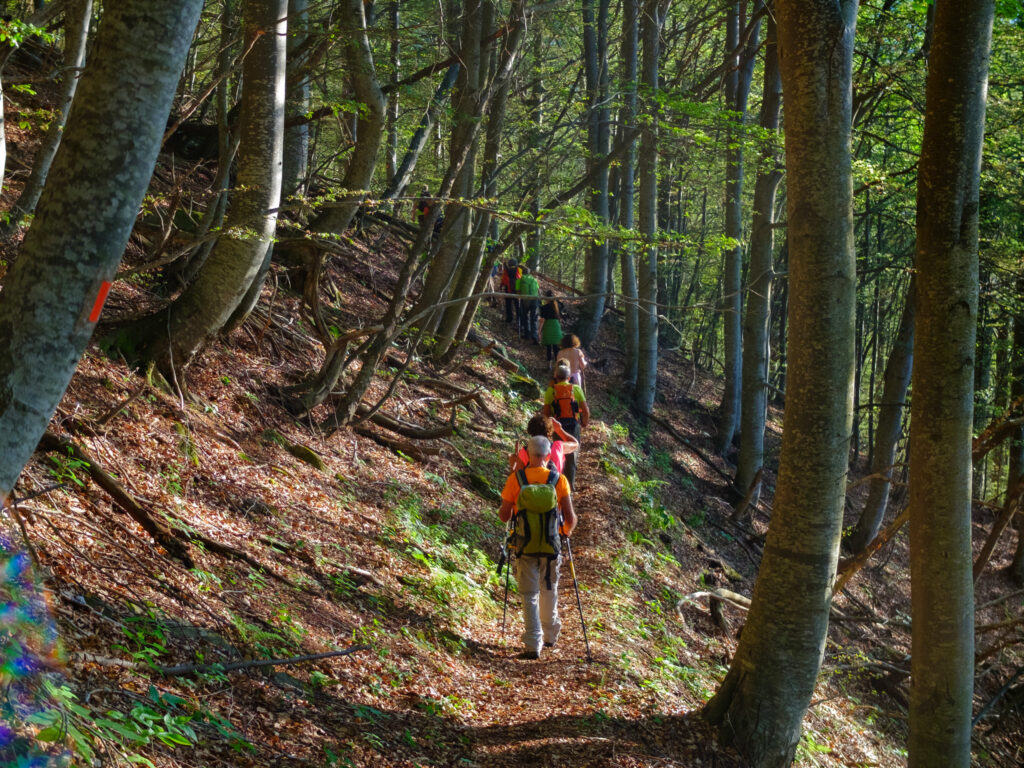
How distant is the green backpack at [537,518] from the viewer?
7493 millimetres

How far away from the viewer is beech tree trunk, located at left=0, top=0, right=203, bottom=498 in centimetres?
291

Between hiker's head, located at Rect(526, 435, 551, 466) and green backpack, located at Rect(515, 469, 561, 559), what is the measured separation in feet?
0.47

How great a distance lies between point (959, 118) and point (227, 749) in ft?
20.5

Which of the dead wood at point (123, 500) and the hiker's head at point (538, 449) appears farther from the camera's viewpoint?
the hiker's head at point (538, 449)

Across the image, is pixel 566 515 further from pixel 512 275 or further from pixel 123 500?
pixel 512 275

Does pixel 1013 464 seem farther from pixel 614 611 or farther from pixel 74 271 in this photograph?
pixel 74 271

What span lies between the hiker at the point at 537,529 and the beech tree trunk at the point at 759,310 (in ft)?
29.2

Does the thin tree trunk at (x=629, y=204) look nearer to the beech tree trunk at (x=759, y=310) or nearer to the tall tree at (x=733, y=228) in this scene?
the tall tree at (x=733, y=228)

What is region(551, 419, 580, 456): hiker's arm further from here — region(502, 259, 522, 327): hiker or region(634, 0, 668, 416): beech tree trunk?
region(502, 259, 522, 327): hiker

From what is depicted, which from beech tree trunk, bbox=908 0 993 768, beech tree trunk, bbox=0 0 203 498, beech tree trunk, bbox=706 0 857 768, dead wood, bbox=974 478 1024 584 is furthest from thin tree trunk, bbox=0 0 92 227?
dead wood, bbox=974 478 1024 584

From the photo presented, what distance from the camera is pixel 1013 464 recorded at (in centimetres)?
1820

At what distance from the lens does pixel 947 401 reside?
18.8 ft

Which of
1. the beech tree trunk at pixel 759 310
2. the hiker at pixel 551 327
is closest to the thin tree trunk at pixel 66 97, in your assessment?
the beech tree trunk at pixel 759 310

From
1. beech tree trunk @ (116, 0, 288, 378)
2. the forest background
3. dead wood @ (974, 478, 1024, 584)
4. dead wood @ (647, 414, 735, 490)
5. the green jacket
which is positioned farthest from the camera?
dead wood @ (647, 414, 735, 490)
